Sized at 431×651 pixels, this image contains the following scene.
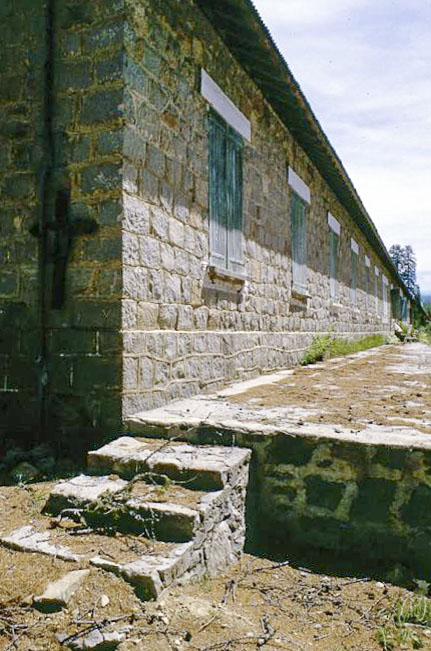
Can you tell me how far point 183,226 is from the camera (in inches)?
165

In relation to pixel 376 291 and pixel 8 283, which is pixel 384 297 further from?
pixel 8 283

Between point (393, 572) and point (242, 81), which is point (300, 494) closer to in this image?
point (393, 572)

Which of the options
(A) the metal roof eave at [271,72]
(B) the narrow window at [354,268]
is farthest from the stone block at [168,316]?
(B) the narrow window at [354,268]

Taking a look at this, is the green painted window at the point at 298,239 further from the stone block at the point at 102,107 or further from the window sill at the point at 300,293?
the stone block at the point at 102,107

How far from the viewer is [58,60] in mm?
3592

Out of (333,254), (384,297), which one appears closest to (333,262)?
(333,254)

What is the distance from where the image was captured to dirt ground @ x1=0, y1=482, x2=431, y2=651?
1735mm

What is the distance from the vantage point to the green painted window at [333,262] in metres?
10.2

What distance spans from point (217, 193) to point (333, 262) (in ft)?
19.8

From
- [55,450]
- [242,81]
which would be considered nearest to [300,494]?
[55,450]

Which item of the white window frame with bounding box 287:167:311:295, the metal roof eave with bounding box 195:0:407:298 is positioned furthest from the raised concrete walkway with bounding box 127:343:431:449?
the metal roof eave with bounding box 195:0:407:298

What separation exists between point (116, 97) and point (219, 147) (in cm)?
171

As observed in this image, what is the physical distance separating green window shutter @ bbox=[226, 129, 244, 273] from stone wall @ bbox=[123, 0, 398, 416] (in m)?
0.20

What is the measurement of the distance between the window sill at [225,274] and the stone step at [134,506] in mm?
2386
